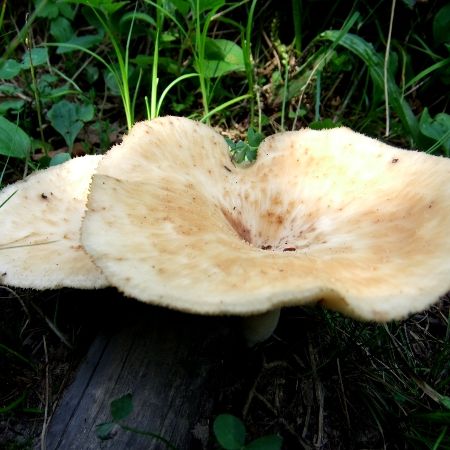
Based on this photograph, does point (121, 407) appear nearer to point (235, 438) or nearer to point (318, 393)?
point (235, 438)

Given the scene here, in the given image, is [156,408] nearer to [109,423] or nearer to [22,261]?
[109,423]

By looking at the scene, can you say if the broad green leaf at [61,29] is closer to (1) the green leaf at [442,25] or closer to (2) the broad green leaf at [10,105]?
(2) the broad green leaf at [10,105]

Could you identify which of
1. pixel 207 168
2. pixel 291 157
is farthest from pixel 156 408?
pixel 291 157

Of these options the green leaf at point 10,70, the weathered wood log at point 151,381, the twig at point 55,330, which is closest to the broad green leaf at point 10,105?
the green leaf at point 10,70

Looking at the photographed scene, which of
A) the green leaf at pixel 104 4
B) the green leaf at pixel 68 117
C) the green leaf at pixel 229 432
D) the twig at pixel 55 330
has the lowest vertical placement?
the twig at pixel 55 330

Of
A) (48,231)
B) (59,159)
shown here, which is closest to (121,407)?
(48,231)
